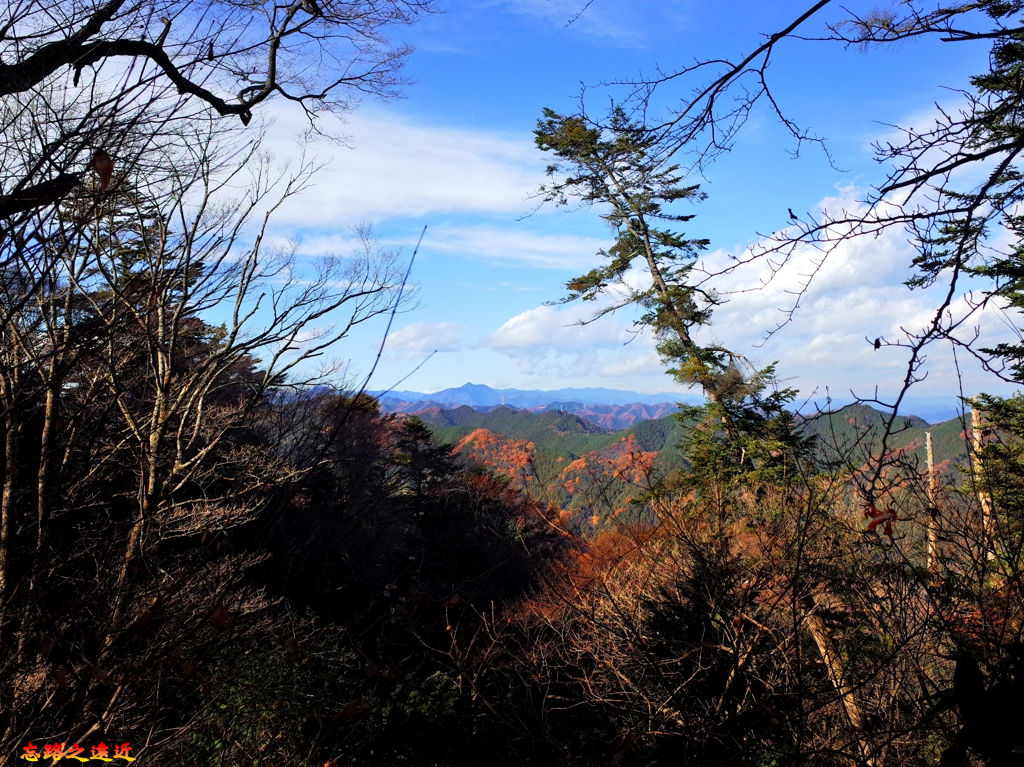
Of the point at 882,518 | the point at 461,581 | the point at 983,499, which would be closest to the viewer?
the point at 882,518

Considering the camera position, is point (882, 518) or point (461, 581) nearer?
point (882, 518)

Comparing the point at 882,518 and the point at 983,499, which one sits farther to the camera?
the point at 983,499

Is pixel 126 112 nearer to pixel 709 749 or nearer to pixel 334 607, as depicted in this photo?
pixel 709 749

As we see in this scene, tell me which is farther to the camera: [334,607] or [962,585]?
[334,607]

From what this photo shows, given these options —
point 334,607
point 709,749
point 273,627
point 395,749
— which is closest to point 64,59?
point 709,749

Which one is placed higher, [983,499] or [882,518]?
[882,518]

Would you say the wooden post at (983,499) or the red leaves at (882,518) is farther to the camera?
the wooden post at (983,499)

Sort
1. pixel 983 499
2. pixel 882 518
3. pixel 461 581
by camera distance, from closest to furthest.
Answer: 1. pixel 882 518
2. pixel 983 499
3. pixel 461 581

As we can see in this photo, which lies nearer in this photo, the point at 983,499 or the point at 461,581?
the point at 983,499

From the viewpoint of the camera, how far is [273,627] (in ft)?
28.7

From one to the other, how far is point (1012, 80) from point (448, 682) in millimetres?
7472

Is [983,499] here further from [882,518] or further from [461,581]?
[461,581]

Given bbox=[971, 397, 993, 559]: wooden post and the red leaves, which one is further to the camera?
bbox=[971, 397, 993, 559]: wooden post

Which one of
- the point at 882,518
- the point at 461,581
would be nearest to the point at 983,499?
the point at 882,518
